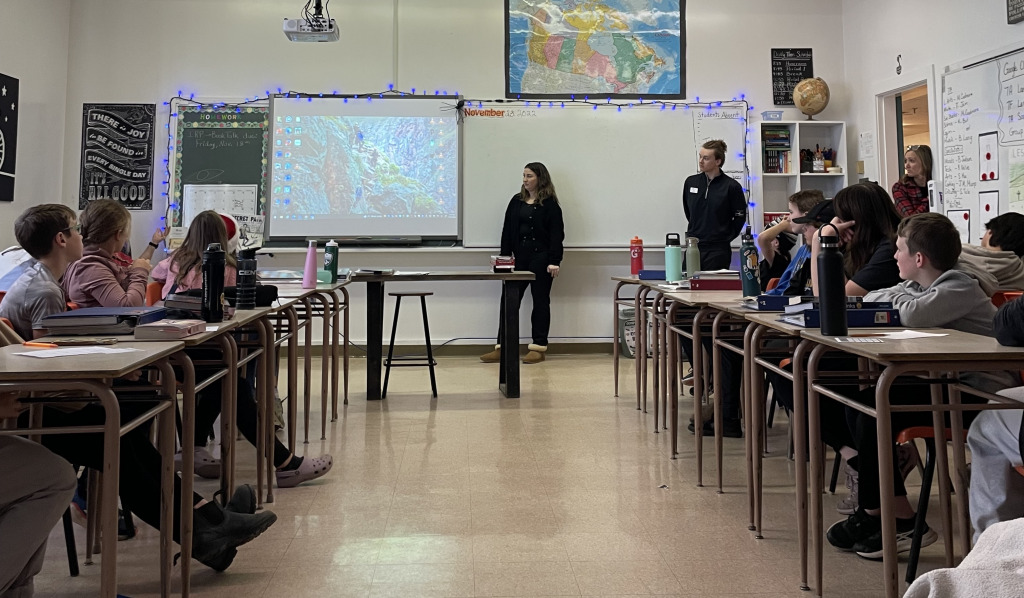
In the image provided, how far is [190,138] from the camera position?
595 centimetres

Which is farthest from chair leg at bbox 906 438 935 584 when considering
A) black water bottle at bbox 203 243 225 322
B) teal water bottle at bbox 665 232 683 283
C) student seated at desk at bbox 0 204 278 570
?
teal water bottle at bbox 665 232 683 283

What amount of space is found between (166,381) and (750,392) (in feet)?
5.07

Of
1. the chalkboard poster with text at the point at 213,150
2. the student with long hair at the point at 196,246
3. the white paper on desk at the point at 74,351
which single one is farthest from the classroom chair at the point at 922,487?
the chalkboard poster with text at the point at 213,150

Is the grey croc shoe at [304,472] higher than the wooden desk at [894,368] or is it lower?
lower

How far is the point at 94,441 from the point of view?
5.63ft

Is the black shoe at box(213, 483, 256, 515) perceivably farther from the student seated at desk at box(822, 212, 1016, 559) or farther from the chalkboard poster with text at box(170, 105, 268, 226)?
the chalkboard poster with text at box(170, 105, 268, 226)

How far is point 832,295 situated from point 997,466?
524 millimetres

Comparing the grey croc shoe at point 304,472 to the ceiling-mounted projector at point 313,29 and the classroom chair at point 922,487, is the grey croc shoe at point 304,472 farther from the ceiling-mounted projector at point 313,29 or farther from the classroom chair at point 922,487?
the ceiling-mounted projector at point 313,29

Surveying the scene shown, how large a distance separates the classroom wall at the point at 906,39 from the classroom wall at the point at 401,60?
0.58 feet

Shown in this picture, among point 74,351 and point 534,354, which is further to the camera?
point 534,354

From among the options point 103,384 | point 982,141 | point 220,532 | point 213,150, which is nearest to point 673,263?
point 982,141

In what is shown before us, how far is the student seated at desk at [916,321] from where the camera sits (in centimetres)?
187

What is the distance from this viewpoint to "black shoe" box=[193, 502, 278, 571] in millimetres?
1874

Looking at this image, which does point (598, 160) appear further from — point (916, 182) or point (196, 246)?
point (196, 246)
